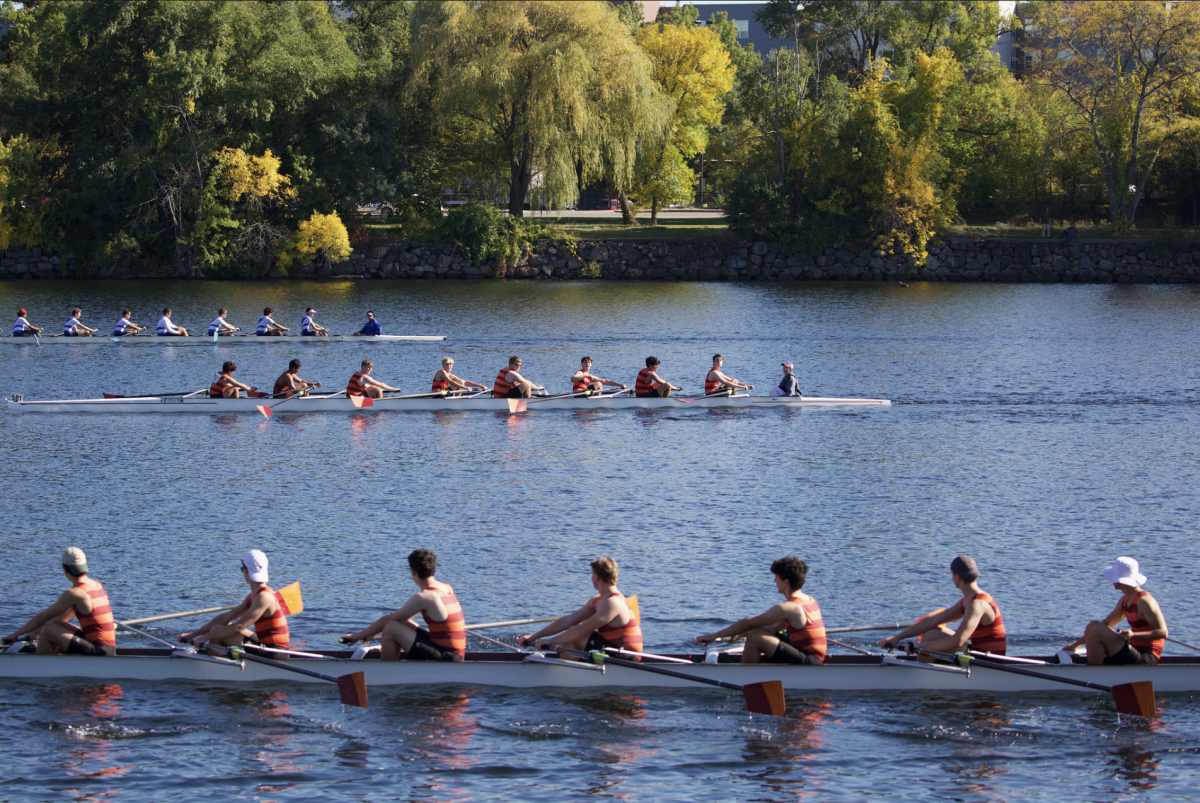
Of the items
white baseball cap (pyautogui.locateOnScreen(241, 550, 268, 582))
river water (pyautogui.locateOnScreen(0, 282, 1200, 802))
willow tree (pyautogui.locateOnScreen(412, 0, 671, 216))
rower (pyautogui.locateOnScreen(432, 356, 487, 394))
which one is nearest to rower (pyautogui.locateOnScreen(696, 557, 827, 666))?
river water (pyautogui.locateOnScreen(0, 282, 1200, 802))

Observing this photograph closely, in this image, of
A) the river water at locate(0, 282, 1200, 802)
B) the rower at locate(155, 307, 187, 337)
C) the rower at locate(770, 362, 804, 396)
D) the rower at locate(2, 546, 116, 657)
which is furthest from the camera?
the rower at locate(155, 307, 187, 337)

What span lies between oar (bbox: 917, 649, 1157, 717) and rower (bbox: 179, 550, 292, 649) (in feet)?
24.0

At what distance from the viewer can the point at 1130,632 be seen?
12.9m

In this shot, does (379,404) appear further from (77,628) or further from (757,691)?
(757,691)

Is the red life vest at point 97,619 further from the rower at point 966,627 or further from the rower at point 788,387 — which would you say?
the rower at point 788,387

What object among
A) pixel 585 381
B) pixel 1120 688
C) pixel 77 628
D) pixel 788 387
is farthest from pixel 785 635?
pixel 788 387

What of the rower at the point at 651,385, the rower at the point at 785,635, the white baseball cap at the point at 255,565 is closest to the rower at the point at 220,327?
the rower at the point at 651,385

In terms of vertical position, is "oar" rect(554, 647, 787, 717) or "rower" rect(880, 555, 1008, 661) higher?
"rower" rect(880, 555, 1008, 661)

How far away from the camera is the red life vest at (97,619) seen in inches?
513

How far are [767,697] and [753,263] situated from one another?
58.8m

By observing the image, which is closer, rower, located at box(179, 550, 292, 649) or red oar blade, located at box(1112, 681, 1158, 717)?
red oar blade, located at box(1112, 681, 1158, 717)

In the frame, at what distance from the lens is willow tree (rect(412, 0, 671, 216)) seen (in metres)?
62.0

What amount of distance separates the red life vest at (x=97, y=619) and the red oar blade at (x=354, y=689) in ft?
8.46

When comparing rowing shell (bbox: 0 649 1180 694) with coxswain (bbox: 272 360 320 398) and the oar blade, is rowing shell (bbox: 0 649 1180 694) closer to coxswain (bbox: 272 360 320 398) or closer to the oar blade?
the oar blade
